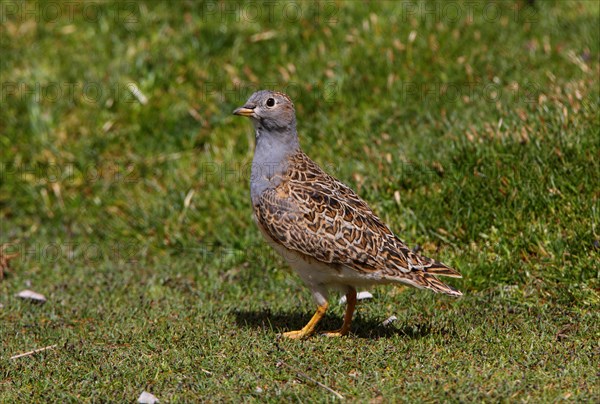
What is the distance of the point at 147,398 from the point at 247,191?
408 centimetres

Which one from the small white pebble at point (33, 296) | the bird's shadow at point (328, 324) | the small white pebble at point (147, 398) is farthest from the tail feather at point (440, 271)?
the small white pebble at point (33, 296)

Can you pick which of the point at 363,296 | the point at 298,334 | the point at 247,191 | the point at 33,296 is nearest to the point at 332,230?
the point at 298,334

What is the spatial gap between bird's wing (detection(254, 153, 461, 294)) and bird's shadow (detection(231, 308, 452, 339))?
535mm

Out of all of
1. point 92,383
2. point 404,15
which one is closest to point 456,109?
point 404,15

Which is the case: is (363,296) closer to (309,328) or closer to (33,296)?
(309,328)

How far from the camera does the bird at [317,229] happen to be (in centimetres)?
659

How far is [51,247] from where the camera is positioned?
9.95m

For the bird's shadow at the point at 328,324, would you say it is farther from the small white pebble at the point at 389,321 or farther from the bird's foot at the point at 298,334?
the bird's foot at the point at 298,334

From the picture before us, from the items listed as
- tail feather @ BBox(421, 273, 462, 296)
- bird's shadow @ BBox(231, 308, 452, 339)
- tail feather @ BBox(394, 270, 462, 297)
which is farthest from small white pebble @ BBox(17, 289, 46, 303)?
tail feather @ BBox(421, 273, 462, 296)

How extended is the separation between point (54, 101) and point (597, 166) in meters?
7.01

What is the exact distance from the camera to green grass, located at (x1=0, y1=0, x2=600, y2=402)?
6.23m

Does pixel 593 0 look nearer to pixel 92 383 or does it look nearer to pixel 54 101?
pixel 54 101

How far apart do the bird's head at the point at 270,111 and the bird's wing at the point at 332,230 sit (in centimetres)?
48

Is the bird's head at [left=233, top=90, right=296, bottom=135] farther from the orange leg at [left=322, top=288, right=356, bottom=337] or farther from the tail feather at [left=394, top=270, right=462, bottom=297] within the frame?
the tail feather at [left=394, top=270, right=462, bottom=297]
